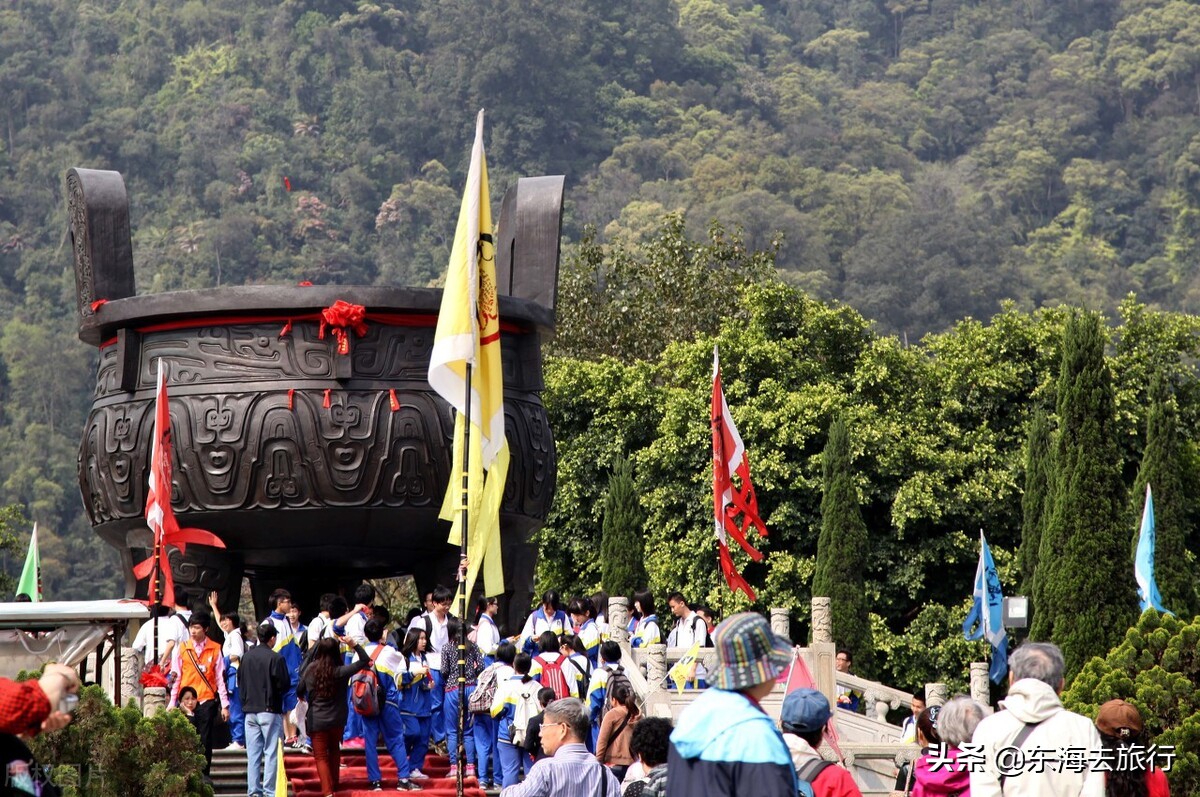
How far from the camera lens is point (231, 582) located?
46.0 feet

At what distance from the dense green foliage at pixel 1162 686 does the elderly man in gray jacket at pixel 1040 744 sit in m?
4.21

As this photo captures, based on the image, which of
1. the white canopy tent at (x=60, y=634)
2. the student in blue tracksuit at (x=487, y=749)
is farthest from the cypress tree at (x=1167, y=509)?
the white canopy tent at (x=60, y=634)

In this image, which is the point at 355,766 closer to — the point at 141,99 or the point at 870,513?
the point at 870,513

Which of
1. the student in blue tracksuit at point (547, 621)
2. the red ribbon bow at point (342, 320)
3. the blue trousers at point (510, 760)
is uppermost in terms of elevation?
the red ribbon bow at point (342, 320)

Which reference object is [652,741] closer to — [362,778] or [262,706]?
[262,706]

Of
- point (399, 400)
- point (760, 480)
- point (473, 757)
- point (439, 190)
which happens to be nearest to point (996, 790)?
point (473, 757)

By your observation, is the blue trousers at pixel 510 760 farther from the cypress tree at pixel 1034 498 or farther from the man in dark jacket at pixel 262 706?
the cypress tree at pixel 1034 498

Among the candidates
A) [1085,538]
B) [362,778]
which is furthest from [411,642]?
[1085,538]

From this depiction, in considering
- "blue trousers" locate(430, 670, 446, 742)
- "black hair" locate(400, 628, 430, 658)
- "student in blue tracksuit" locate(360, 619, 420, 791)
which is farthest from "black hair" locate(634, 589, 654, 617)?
"student in blue tracksuit" locate(360, 619, 420, 791)

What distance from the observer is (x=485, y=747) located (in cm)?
1177

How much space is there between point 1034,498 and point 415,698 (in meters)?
11.5

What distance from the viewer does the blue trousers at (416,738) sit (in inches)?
464

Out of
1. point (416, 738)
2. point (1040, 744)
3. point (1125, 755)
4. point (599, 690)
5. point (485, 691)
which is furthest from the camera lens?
point (416, 738)

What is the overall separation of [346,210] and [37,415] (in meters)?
13.8
